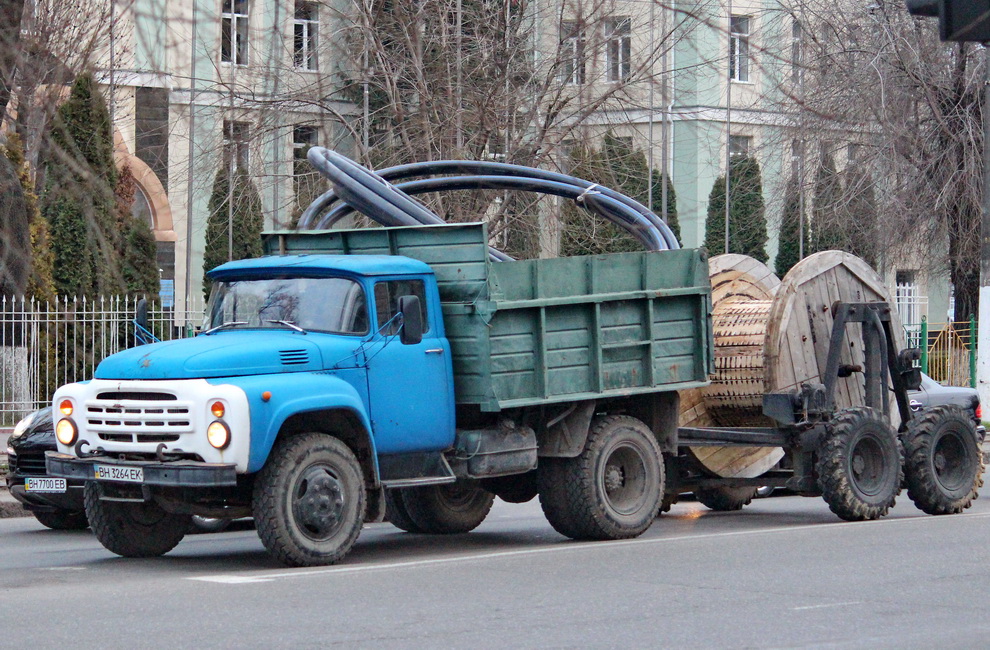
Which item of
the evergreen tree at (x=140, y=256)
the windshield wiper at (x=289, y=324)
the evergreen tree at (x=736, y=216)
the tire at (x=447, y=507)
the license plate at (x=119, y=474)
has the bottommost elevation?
the tire at (x=447, y=507)

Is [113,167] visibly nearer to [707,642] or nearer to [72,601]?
[72,601]

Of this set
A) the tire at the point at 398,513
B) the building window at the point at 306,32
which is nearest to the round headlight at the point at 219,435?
the tire at the point at 398,513

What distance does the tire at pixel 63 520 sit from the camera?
1338cm

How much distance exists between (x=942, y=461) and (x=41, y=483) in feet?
26.8

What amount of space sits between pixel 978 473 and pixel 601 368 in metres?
4.41

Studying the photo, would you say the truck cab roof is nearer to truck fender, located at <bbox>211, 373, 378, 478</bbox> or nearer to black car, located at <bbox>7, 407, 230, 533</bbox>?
truck fender, located at <bbox>211, 373, 378, 478</bbox>

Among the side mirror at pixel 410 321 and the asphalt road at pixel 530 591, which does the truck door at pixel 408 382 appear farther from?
the asphalt road at pixel 530 591

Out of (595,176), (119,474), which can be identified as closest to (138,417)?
(119,474)

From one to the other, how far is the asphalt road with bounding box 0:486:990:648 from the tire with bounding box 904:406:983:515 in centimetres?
64

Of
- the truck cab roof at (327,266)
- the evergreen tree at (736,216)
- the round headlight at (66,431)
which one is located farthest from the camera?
the evergreen tree at (736,216)

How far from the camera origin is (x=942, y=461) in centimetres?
1398

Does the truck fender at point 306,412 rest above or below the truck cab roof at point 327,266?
below

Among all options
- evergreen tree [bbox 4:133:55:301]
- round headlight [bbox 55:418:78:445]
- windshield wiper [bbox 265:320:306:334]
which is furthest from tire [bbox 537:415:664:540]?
evergreen tree [bbox 4:133:55:301]

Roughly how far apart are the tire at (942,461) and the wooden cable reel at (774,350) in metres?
0.75
